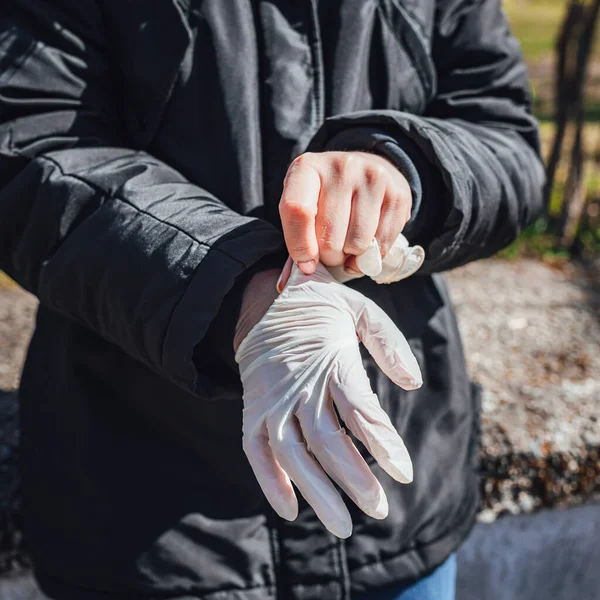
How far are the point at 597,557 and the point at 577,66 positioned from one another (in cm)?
220

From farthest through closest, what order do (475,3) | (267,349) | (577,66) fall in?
(577,66) < (475,3) < (267,349)

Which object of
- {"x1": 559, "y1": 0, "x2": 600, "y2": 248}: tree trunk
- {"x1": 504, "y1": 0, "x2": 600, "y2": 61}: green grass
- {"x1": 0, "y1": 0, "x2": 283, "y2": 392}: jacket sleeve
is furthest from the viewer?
{"x1": 504, "y1": 0, "x2": 600, "y2": 61}: green grass

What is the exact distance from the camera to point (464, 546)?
183 centimetres

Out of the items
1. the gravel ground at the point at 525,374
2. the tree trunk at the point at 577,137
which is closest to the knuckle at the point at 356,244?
the gravel ground at the point at 525,374

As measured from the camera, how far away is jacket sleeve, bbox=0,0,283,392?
987mm

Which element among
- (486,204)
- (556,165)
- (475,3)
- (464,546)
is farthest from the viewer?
(556,165)

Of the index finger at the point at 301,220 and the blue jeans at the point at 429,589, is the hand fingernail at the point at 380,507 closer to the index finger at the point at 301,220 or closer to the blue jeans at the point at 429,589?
the index finger at the point at 301,220

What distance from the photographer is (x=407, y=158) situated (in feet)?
3.52

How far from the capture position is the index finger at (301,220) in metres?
0.93

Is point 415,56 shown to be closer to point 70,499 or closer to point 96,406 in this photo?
point 96,406

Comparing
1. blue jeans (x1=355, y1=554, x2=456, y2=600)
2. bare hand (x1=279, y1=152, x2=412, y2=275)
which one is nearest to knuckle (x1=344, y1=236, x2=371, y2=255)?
bare hand (x1=279, y1=152, x2=412, y2=275)

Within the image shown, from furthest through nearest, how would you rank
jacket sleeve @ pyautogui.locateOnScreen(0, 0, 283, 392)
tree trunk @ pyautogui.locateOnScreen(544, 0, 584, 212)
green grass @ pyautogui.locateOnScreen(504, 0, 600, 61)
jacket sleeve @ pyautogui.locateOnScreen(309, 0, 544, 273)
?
1. green grass @ pyautogui.locateOnScreen(504, 0, 600, 61)
2. tree trunk @ pyautogui.locateOnScreen(544, 0, 584, 212)
3. jacket sleeve @ pyautogui.locateOnScreen(309, 0, 544, 273)
4. jacket sleeve @ pyautogui.locateOnScreen(0, 0, 283, 392)

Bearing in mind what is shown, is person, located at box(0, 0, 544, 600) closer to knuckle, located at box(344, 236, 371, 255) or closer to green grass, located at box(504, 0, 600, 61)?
knuckle, located at box(344, 236, 371, 255)

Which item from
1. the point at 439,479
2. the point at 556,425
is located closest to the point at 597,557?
the point at 556,425
